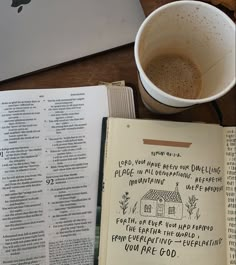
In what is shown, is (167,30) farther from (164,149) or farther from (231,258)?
(231,258)

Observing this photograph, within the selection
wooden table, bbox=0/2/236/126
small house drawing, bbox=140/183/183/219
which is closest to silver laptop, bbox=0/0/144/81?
wooden table, bbox=0/2/236/126

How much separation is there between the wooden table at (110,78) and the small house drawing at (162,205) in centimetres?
10

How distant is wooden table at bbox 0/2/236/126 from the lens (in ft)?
1.74

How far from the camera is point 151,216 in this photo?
50 cm

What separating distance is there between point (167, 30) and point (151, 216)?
23 cm

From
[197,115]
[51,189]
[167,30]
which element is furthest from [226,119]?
[51,189]

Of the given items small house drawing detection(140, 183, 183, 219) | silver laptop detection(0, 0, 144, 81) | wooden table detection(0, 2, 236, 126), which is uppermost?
silver laptop detection(0, 0, 144, 81)

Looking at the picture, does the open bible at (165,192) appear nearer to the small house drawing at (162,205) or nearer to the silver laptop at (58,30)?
the small house drawing at (162,205)

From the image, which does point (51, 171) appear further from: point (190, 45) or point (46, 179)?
point (190, 45)

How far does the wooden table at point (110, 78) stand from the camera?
53 cm

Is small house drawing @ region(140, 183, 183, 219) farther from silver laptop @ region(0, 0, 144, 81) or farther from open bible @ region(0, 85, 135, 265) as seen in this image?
silver laptop @ region(0, 0, 144, 81)

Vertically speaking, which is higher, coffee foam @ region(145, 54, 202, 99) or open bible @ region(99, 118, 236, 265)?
coffee foam @ region(145, 54, 202, 99)

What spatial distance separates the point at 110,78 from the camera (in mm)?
540

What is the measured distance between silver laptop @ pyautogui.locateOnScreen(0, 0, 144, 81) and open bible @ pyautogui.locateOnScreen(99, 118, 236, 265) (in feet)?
0.37
